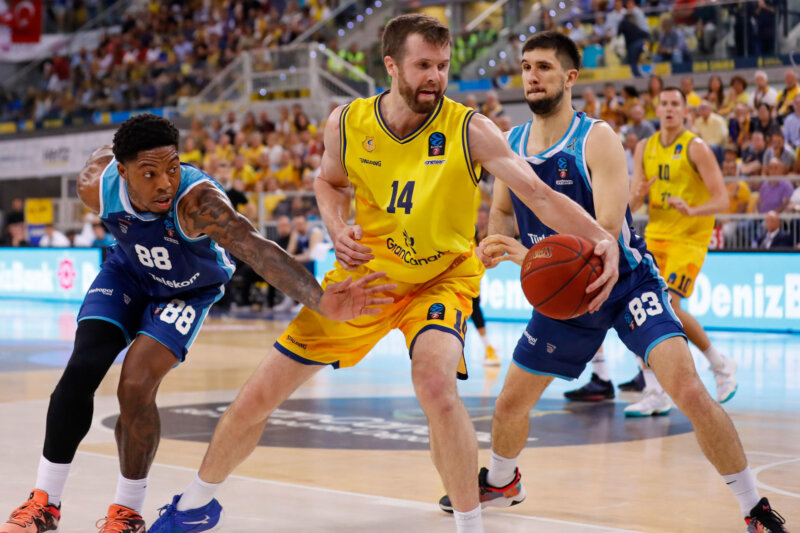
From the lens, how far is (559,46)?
5082mm

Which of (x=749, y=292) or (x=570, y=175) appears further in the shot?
(x=749, y=292)

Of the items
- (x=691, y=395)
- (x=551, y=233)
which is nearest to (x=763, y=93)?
(x=551, y=233)

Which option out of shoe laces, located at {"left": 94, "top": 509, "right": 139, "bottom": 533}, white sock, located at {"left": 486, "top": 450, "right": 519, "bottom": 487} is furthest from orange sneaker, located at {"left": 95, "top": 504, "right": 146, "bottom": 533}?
white sock, located at {"left": 486, "top": 450, "right": 519, "bottom": 487}

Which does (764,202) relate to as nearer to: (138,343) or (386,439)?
(386,439)

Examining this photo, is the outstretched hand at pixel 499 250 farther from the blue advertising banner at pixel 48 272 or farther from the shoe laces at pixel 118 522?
the blue advertising banner at pixel 48 272

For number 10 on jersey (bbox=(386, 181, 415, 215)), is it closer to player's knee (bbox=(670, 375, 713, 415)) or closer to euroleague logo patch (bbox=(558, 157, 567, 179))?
euroleague logo patch (bbox=(558, 157, 567, 179))

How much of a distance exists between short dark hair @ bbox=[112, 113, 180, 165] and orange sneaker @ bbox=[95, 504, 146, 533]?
4.76 feet

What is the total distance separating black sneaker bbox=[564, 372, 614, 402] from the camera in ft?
28.2

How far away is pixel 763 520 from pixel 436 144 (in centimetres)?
205

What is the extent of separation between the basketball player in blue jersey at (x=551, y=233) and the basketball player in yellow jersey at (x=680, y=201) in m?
2.74

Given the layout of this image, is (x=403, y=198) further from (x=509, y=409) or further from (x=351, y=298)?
(x=509, y=409)

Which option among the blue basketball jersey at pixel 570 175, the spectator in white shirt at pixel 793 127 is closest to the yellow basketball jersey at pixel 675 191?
the blue basketball jersey at pixel 570 175

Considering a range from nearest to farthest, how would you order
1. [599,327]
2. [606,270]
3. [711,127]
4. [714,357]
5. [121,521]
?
1. [606,270]
2. [121,521]
3. [599,327]
4. [714,357]
5. [711,127]

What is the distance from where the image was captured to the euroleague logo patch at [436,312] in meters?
4.31
